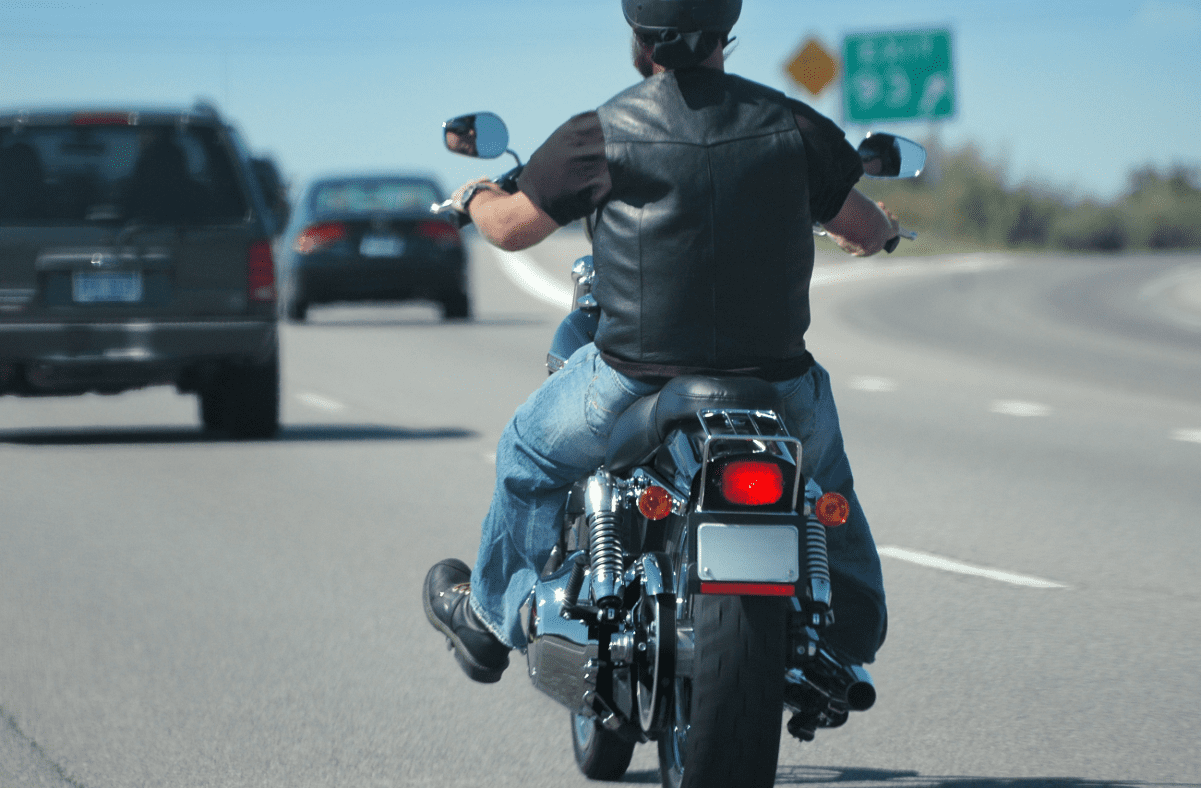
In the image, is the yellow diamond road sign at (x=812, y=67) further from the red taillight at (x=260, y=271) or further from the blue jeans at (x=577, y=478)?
the blue jeans at (x=577, y=478)

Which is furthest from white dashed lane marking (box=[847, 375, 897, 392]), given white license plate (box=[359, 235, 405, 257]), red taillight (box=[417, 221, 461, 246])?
white license plate (box=[359, 235, 405, 257])

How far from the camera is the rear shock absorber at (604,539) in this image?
4203mm

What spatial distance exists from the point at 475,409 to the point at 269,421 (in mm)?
2160

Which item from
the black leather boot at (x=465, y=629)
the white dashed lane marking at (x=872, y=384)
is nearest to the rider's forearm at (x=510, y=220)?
the black leather boot at (x=465, y=629)

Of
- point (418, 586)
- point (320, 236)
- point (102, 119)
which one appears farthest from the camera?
point (320, 236)

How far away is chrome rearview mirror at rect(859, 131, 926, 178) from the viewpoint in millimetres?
4613

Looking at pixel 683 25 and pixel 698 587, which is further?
pixel 683 25

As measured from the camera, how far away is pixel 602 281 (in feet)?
14.1

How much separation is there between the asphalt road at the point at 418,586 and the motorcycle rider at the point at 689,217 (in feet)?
3.50

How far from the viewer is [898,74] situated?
152 ft

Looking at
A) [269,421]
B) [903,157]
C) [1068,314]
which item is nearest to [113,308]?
[269,421]

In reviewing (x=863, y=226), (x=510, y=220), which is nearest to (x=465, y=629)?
(x=510, y=220)

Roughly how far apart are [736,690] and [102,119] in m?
8.69

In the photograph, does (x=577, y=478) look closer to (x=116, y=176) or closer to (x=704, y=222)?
(x=704, y=222)
